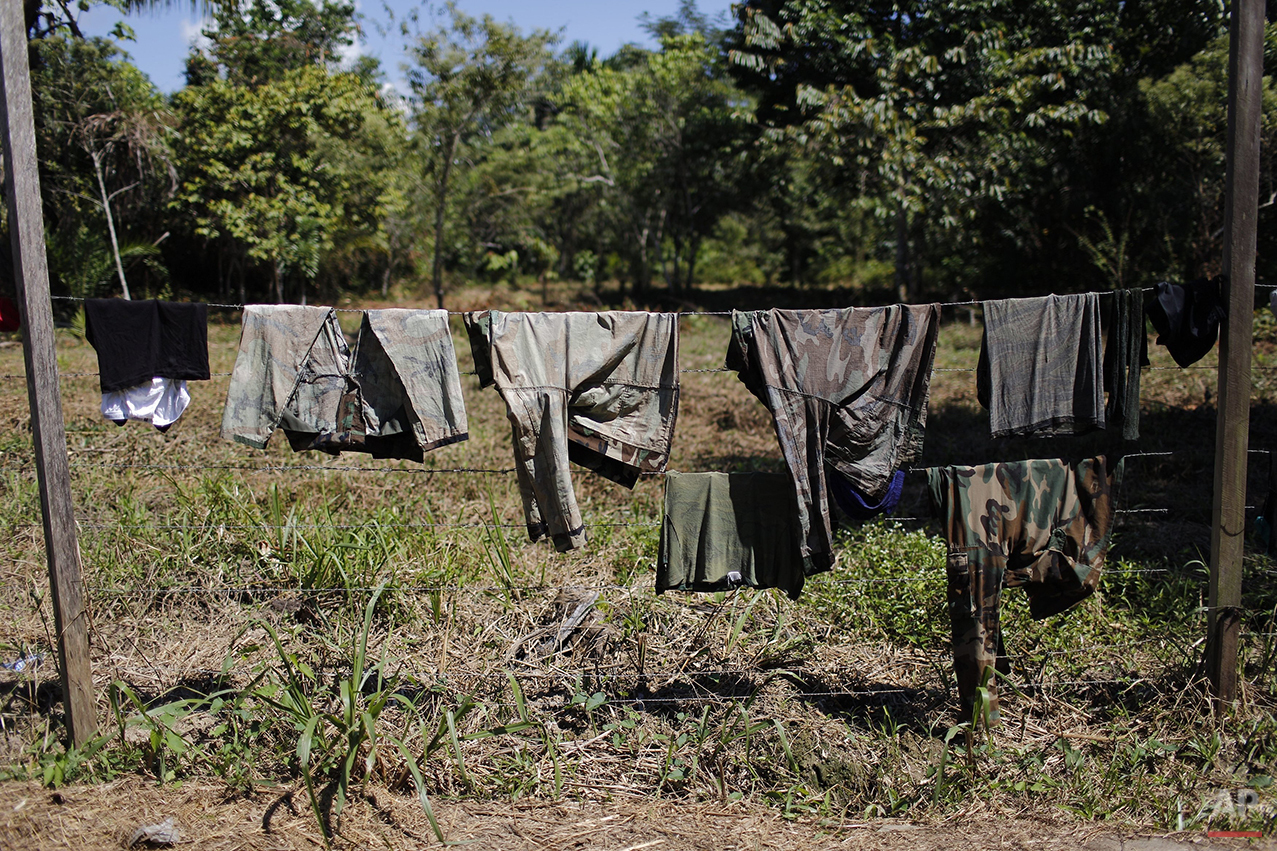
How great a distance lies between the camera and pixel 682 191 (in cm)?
2377

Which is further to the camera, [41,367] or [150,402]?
[150,402]

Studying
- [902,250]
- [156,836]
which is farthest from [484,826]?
[902,250]

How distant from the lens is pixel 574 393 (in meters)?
3.39

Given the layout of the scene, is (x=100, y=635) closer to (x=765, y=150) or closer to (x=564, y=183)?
(x=765, y=150)

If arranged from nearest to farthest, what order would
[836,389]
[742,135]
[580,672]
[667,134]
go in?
1. [836,389]
2. [580,672]
3. [742,135]
4. [667,134]

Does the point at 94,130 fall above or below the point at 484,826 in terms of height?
above

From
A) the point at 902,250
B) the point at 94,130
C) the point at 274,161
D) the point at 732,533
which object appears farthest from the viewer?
the point at 274,161

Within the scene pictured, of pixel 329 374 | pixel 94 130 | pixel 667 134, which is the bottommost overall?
pixel 329 374

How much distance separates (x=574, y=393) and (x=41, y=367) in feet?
6.70

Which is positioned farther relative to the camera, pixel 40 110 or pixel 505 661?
pixel 40 110

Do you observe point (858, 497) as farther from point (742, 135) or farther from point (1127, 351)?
point (742, 135)

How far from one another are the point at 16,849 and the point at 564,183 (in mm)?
22720

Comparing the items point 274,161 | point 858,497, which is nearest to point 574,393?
point 858,497

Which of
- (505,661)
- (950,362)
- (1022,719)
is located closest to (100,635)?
(505,661)
